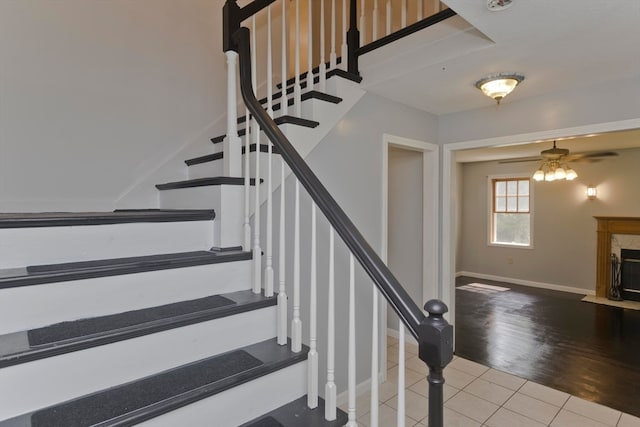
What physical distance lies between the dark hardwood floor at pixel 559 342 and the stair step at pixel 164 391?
9.06ft

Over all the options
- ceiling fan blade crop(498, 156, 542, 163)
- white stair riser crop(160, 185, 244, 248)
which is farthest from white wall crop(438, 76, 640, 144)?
ceiling fan blade crop(498, 156, 542, 163)

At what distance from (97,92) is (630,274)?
25.2 ft

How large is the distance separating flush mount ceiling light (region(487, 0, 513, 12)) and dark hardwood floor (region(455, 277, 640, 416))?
299cm


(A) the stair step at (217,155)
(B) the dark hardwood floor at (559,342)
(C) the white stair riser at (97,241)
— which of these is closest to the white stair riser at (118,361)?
(C) the white stair riser at (97,241)

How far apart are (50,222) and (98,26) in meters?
1.69

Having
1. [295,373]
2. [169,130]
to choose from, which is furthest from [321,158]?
[295,373]

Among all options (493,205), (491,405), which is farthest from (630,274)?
(491,405)

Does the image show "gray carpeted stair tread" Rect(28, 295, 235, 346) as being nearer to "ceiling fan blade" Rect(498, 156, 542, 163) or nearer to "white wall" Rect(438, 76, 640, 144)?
"white wall" Rect(438, 76, 640, 144)

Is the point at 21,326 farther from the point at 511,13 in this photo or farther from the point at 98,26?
the point at 511,13

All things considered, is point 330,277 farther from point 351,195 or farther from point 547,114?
point 547,114

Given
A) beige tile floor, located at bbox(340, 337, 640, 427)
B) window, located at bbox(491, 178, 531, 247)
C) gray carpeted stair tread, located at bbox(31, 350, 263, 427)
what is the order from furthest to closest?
1. window, located at bbox(491, 178, 531, 247)
2. beige tile floor, located at bbox(340, 337, 640, 427)
3. gray carpeted stair tread, located at bbox(31, 350, 263, 427)

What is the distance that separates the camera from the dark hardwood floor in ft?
9.78

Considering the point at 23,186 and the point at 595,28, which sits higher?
the point at 595,28

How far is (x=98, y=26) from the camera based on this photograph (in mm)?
2430
